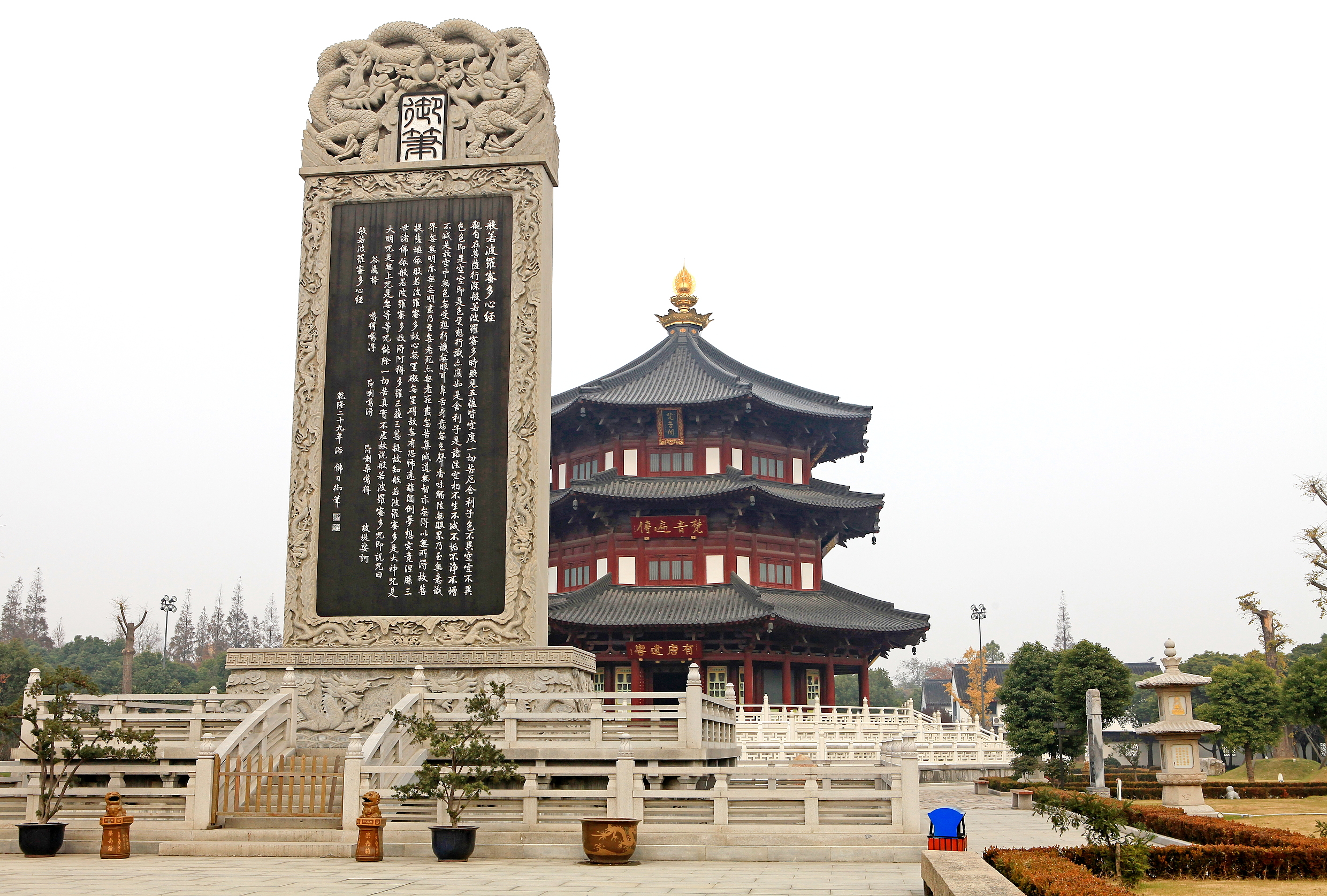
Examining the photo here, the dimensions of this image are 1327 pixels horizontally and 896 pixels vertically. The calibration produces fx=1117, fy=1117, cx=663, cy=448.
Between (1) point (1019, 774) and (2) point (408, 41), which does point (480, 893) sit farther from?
(1) point (1019, 774)

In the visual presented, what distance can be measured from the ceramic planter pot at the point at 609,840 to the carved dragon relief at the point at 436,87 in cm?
1037

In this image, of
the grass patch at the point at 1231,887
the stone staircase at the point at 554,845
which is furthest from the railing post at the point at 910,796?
the grass patch at the point at 1231,887

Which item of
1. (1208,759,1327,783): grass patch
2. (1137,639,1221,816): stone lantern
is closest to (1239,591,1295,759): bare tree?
(1208,759,1327,783): grass patch

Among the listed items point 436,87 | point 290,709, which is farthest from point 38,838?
point 436,87

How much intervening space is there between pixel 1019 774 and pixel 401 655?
19767 millimetres

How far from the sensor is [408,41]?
18094mm

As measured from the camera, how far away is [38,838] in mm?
12648

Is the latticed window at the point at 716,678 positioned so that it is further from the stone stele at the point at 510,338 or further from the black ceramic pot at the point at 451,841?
the black ceramic pot at the point at 451,841

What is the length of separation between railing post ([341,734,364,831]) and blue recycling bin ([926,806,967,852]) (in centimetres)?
635

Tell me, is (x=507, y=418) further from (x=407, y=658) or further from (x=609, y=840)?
(x=609, y=840)

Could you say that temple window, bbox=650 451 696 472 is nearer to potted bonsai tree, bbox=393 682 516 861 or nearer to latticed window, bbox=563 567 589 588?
latticed window, bbox=563 567 589 588

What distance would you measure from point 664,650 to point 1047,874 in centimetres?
2463

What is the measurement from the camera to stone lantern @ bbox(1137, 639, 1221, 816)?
65.3 ft

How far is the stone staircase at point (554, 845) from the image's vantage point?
12.3 m
